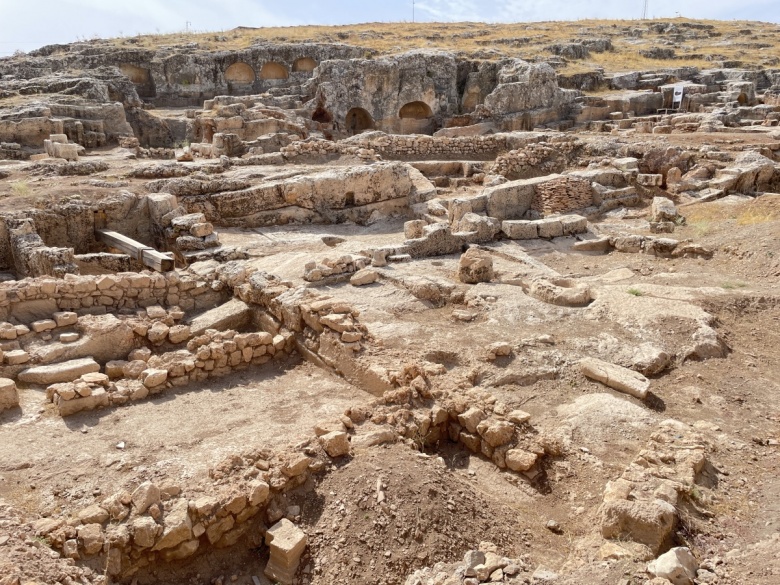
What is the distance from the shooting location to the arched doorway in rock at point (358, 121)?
25936 millimetres

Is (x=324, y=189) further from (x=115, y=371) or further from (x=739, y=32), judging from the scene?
(x=739, y=32)

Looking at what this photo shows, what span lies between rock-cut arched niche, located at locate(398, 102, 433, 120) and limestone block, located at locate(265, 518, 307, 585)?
2488 centimetres

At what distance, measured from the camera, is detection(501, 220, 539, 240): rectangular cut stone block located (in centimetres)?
1050

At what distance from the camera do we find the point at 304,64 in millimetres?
32906

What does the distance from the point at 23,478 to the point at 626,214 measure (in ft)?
38.0

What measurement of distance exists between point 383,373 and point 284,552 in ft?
7.19

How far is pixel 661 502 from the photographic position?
3.81m

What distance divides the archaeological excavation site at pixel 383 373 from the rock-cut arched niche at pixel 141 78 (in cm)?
1685

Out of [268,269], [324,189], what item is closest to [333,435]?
[268,269]

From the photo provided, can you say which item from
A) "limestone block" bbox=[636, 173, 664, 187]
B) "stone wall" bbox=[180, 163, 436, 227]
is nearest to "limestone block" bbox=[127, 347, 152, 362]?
"stone wall" bbox=[180, 163, 436, 227]

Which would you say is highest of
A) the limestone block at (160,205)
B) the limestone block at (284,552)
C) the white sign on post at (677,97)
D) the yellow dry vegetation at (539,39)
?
the yellow dry vegetation at (539,39)

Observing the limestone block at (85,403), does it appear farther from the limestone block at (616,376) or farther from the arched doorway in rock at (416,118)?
the arched doorway in rock at (416,118)

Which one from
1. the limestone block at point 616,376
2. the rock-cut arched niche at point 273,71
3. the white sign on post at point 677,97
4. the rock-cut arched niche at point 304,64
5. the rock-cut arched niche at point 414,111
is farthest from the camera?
the rock-cut arched niche at point 304,64

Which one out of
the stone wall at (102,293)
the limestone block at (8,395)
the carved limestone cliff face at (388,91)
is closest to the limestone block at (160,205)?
the stone wall at (102,293)
